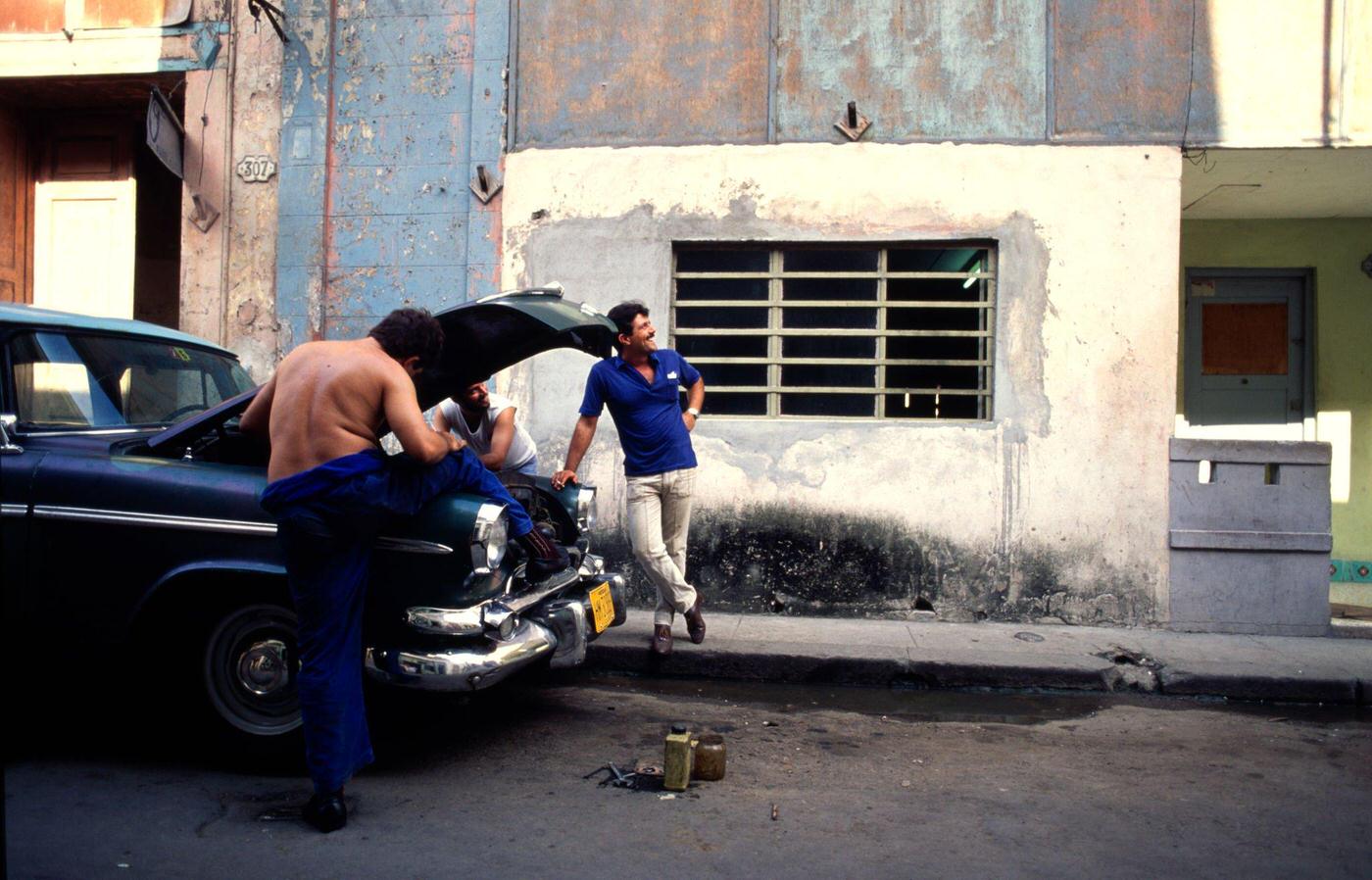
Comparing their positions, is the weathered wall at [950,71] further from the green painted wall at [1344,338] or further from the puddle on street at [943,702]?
the puddle on street at [943,702]

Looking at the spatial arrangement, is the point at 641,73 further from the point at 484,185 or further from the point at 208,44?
the point at 208,44

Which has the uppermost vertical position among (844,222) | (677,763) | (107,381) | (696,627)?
(844,222)

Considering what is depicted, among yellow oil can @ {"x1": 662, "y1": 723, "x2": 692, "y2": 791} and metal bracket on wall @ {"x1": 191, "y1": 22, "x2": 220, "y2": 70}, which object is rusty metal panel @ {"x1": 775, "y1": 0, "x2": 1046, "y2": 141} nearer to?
metal bracket on wall @ {"x1": 191, "y1": 22, "x2": 220, "y2": 70}

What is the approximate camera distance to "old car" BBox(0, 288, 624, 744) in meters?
3.88

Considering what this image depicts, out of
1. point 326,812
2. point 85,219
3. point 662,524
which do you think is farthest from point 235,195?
point 326,812

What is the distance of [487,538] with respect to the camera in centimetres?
390

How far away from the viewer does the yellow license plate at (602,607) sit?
14.9 ft

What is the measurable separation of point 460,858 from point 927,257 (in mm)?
5566

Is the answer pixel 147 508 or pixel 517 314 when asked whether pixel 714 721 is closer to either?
pixel 517 314

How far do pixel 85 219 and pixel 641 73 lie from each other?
16.8 feet

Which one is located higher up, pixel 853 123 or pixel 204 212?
pixel 853 123

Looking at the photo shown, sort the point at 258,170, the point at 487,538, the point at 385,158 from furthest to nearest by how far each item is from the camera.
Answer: the point at 258,170
the point at 385,158
the point at 487,538

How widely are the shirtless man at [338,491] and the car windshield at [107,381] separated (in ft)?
3.98

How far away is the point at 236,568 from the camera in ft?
12.9
